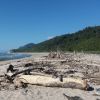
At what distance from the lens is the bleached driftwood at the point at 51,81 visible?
1466 cm

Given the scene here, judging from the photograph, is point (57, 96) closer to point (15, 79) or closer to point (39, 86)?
point (39, 86)

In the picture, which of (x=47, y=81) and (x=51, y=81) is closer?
(x=51, y=81)

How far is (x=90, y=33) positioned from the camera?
635 feet

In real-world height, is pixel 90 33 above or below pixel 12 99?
above

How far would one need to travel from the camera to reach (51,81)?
15.2 metres

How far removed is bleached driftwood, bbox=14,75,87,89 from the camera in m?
14.7

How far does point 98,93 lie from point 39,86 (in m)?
3.41

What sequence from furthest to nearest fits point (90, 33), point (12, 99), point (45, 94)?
point (90, 33) → point (45, 94) → point (12, 99)

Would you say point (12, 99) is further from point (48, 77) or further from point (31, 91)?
point (48, 77)

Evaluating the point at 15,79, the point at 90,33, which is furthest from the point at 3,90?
the point at 90,33

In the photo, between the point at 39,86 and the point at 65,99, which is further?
the point at 39,86

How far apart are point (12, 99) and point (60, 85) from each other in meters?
3.39

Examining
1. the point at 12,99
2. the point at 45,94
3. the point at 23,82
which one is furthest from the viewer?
the point at 23,82

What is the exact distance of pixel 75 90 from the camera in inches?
569
